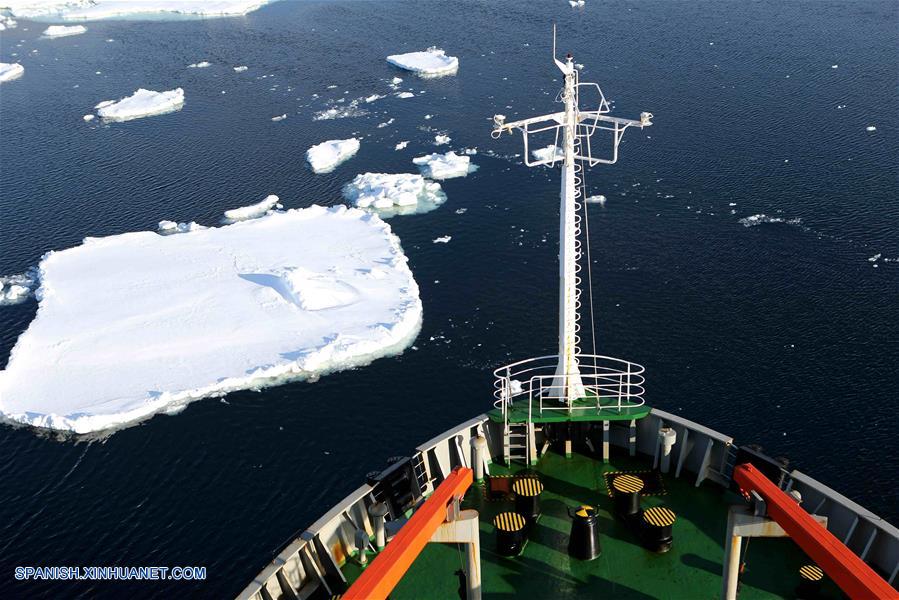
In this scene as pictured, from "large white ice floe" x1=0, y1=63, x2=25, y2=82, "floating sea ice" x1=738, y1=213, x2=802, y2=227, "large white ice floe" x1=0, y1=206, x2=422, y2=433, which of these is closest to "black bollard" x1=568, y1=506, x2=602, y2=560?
"large white ice floe" x1=0, y1=206, x2=422, y2=433

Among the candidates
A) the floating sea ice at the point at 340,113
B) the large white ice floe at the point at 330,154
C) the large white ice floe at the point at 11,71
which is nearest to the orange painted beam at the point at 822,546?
the large white ice floe at the point at 330,154

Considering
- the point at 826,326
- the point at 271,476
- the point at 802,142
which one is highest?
the point at 802,142

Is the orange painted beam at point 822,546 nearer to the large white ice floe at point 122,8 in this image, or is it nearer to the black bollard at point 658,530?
the black bollard at point 658,530

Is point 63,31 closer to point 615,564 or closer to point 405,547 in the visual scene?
point 615,564

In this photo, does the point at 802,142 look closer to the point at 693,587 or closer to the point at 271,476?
the point at 271,476

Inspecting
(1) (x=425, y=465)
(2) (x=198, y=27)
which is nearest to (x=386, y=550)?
(1) (x=425, y=465)

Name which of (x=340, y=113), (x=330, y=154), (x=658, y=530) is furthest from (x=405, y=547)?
(x=340, y=113)
